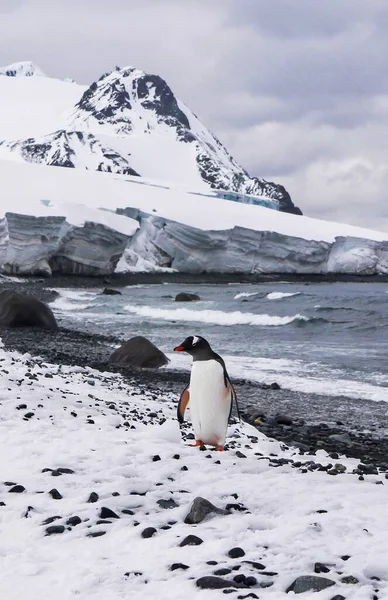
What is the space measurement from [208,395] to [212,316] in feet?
59.6

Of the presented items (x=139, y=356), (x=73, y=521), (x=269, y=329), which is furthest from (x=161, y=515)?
(x=269, y=329)

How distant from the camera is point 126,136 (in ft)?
425

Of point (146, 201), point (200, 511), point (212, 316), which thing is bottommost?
point (212, 316)

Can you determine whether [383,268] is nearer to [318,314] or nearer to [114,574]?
[318,314]

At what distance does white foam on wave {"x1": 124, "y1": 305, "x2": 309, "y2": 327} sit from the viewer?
69.5 feet

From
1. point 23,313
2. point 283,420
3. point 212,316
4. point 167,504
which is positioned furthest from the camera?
point 212,316

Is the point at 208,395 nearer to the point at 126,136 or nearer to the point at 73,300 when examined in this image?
the point at 73,300

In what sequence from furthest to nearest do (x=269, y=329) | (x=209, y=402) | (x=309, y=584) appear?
(x=269, y=329), (x=209, y=402), (x=309, y=584)

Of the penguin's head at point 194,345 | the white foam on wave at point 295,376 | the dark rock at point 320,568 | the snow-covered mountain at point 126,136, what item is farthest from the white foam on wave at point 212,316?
the snow-covered mountain at point 126,136

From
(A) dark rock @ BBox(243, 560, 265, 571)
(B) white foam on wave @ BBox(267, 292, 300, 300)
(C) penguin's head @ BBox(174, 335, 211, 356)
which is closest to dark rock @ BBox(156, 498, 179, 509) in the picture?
(A) dark rock @ BBox(243, 560, 265, 571)

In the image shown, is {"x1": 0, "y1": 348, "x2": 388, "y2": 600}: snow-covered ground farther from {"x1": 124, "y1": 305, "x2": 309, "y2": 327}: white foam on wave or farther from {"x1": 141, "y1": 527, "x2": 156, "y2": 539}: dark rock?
{"x1": 124, "y1": 305, "x2": 309, "y2": 327}: white foam on wave

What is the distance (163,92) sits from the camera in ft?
511

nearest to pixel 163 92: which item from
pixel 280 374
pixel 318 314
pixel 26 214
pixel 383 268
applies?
pixel 383 268

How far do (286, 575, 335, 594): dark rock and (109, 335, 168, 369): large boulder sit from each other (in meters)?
8.48
